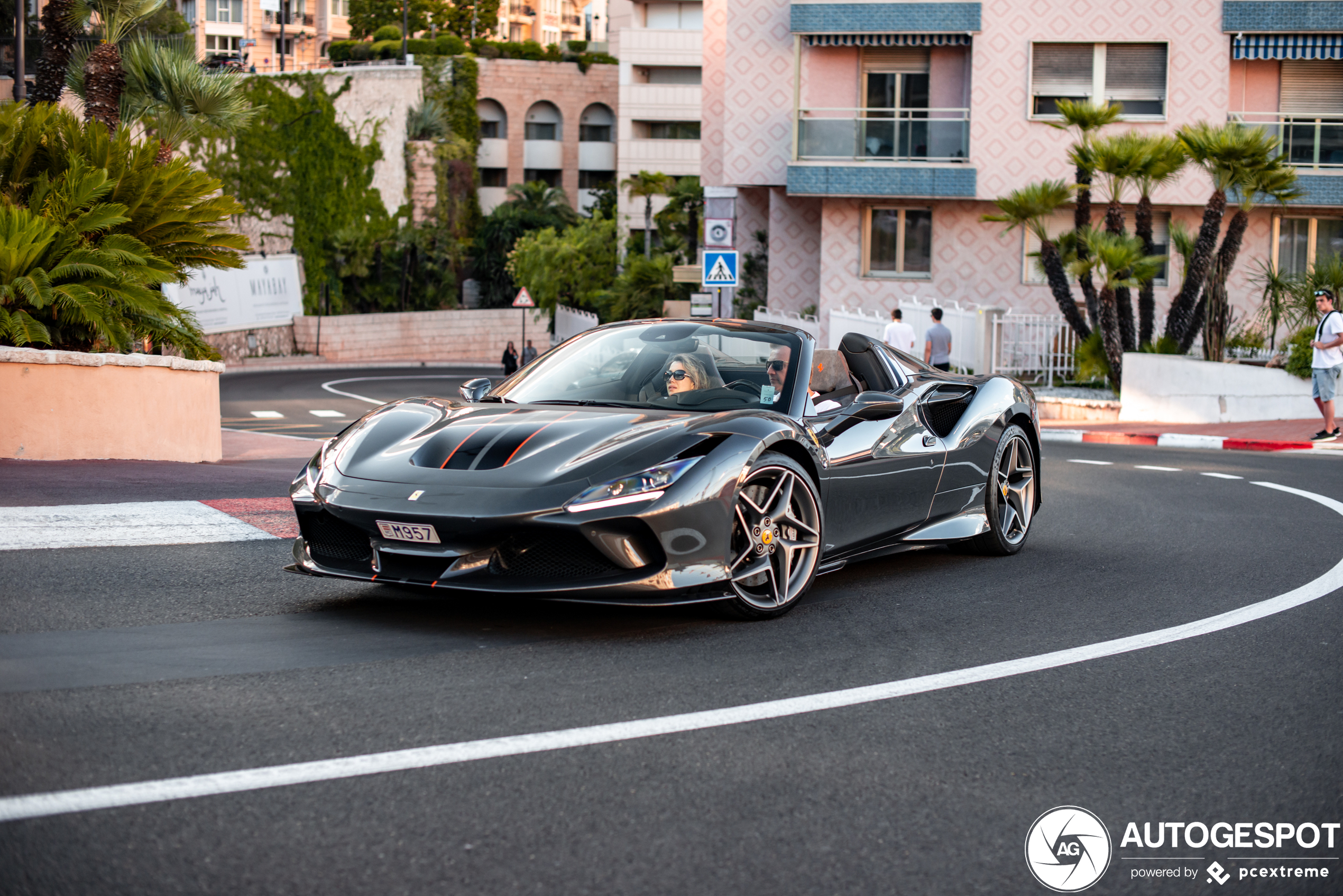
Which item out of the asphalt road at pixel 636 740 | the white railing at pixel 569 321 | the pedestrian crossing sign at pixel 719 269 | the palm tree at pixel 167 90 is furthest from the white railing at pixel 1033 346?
the white railing at pixel 569 321

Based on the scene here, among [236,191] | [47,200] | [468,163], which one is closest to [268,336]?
[236,191]

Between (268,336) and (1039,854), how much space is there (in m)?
50.4

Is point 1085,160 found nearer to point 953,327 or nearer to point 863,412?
point 953,327

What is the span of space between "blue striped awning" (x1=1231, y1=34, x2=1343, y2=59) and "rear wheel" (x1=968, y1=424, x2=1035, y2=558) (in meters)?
25.7

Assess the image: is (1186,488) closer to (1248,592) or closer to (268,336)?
(1248,592)

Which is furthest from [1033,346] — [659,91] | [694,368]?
[659,91]

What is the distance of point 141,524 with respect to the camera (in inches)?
304

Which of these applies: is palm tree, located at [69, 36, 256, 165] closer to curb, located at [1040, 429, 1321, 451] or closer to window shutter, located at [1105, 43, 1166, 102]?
curb, located at [1040, 429, 1321, 451]

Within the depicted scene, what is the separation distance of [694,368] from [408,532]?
1.85 meters

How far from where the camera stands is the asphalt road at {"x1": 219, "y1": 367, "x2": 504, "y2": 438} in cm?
2502

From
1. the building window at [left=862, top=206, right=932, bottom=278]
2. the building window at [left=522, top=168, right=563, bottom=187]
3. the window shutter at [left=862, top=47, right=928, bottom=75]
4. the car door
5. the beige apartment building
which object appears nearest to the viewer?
the car door

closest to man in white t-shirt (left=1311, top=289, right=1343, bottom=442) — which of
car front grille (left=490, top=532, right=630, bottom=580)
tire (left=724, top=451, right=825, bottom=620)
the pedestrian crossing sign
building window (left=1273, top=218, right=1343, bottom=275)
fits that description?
the pedestrian crossing sign

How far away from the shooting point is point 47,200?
37.7 feet

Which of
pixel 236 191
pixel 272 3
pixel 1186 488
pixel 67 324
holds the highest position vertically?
pixel 272 3
